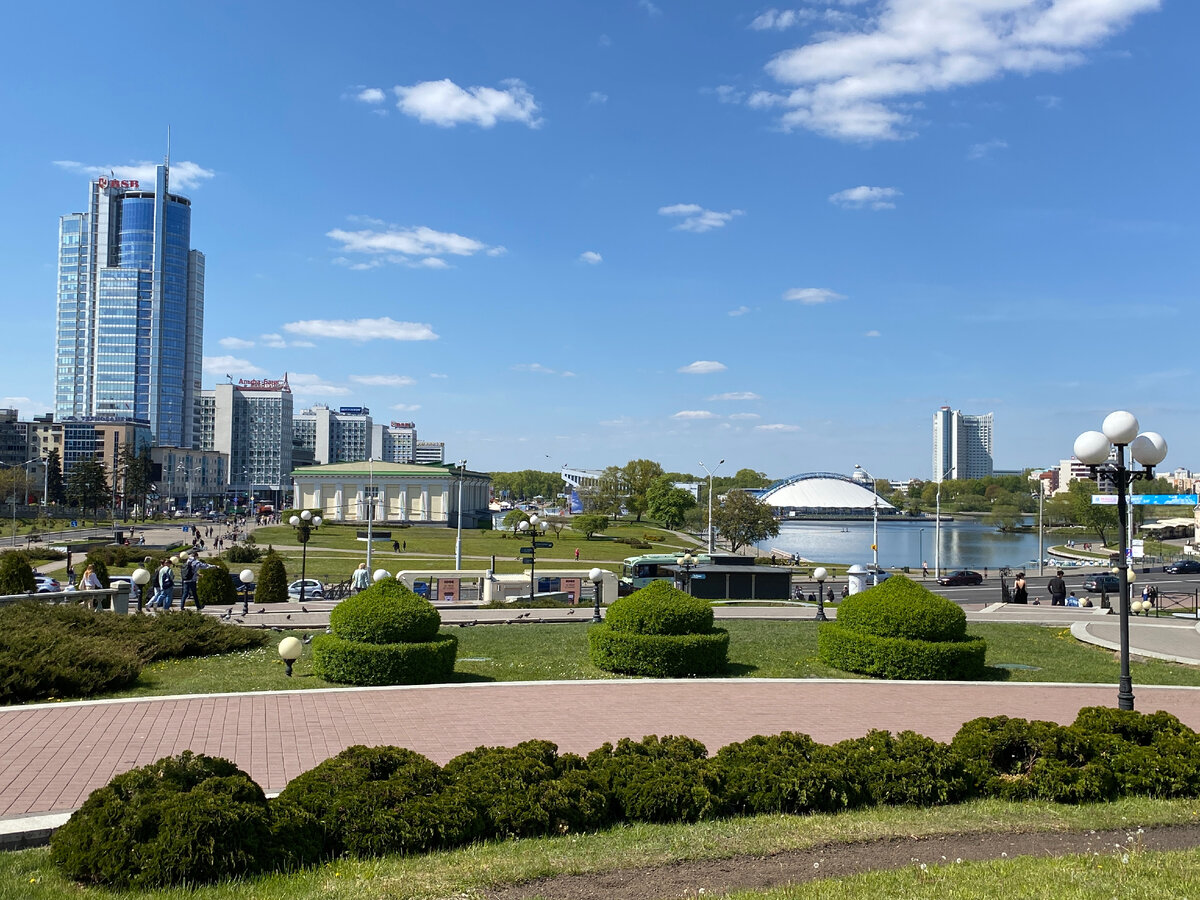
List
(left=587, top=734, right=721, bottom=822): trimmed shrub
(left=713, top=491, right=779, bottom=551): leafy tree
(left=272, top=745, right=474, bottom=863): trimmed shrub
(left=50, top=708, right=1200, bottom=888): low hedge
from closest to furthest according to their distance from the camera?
(left=50, top=708, right=1200, bottom=888): low hedge < (left=272, top=745, right=474, bottom=863): trimmed shrub < (left=587, top=734, right=721, bottom=822): trimmed shrub < (left=713, top=491, right=779, bottom=551): leafy tree

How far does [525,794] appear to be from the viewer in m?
7.04

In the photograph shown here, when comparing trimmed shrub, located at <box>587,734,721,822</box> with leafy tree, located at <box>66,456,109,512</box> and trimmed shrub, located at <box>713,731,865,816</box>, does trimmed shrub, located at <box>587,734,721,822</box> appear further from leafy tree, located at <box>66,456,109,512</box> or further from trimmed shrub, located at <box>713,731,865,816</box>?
leafy tree, located at <box>66,456,109,512</box>

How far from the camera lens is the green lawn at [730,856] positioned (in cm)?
562

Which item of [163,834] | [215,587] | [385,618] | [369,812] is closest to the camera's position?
[163,834]

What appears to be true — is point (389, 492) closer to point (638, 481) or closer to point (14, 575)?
point (638, 481)

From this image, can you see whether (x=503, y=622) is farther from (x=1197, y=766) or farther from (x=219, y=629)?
(x=1197, y=766)

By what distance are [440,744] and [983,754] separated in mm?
5867

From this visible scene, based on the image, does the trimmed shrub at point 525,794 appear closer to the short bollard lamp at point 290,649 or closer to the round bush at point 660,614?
the short bollard lamp at point 290,649

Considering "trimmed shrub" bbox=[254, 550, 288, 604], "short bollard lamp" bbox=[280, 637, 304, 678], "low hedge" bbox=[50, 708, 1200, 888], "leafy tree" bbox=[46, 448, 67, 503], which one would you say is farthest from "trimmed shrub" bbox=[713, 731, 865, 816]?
"leafy tree" bbox=[46, 448, 67, 503]

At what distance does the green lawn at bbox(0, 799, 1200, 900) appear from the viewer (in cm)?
562

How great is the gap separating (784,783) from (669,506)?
4244 inches

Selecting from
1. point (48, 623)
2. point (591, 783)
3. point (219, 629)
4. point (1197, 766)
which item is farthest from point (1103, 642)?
point (48, 623)

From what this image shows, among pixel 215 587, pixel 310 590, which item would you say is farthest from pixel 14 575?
pixel 310 590

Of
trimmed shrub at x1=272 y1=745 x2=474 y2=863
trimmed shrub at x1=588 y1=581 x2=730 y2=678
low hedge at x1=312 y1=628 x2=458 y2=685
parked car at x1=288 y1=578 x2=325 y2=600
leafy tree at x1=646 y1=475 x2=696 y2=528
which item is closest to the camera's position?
trimmed shrub at x1=272 y1=745 x2=474 y2=863
